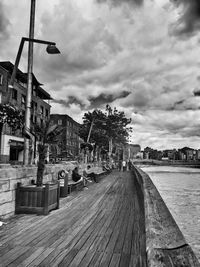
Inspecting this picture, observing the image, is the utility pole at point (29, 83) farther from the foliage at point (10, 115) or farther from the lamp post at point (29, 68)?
the foliage at point (10, 115)

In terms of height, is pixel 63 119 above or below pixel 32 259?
above

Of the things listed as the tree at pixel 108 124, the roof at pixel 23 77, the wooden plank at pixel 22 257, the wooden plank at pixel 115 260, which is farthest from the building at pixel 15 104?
the wooden plank at pixel 115 260

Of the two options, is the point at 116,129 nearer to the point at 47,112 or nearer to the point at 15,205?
the point at 47,112

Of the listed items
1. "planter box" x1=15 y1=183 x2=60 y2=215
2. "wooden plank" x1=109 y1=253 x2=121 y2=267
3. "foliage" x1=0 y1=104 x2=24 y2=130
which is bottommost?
"wooden plank" x1=109 y1=253 x2=121 y2=267

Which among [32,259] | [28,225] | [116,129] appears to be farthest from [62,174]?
[116,129]

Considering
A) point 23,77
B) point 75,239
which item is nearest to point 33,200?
point 75,239

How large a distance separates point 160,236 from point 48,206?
4.30 metres

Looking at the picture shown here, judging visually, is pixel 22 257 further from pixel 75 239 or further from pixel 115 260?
pixel 115 260

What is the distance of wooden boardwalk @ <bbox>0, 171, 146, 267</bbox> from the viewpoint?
329 cm

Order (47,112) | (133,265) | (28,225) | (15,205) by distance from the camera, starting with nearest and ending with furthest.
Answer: (133,265) < (28,225) < (15,205) < (47,112)

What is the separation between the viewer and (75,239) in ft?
13.7

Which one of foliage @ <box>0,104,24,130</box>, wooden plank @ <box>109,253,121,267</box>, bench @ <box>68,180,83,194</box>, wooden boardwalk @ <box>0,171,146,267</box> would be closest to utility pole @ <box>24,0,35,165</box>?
foliage @ <box>0,104,24,130</box>

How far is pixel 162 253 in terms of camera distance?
1.86m

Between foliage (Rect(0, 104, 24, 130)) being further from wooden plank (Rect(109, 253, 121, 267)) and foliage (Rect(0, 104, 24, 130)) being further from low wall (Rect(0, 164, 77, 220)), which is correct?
wooden plank (Rect(109, 253, 121, 267))
